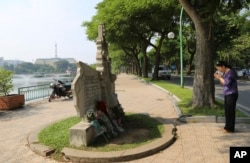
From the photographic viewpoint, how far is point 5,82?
44.7ft

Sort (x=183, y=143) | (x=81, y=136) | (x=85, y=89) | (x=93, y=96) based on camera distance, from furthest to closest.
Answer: (x=93, y=96), (x=85, y=89), (x=183, y=143), (x=81, y=136)

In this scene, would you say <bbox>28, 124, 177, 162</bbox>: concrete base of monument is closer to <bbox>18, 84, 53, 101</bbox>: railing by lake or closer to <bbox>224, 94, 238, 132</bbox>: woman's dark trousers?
<bbox>224, 94, 238, 132</bbox>: woman's dark trousers

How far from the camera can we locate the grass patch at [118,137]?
6530 mm

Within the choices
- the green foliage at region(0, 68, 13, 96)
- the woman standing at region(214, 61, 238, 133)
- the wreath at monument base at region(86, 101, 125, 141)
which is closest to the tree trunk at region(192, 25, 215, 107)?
the woman standing at region(214, 61, 238, 133)

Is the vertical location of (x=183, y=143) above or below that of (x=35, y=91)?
below

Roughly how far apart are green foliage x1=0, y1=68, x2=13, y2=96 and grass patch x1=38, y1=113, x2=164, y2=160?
18.0 ft

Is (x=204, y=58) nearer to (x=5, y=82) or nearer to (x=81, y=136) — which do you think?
(x=81, y=136)

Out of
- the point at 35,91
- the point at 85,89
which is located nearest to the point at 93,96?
the point at 85,89

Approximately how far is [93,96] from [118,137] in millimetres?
1149

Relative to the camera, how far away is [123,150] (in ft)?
20.4

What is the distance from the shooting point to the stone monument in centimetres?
662

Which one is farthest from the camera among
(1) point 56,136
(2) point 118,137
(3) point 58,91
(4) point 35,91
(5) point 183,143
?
(4) point 35,91

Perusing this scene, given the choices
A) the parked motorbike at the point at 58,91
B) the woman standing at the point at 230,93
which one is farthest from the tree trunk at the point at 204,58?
the parked motorbike at the point at 58,91

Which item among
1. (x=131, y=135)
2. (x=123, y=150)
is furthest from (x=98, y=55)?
(x=123, y=150)
